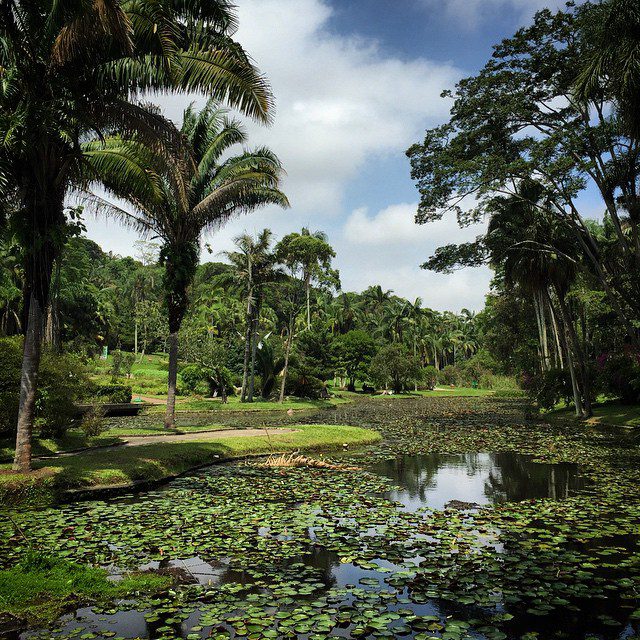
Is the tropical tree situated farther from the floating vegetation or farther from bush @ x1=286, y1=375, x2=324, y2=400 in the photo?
the floating vegetation

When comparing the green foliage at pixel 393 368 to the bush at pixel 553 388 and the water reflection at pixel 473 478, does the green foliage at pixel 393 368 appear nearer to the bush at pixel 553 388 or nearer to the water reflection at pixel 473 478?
the bush at pixel 553 388

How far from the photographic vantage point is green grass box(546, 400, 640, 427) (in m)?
25.8

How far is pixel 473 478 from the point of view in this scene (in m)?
14.2

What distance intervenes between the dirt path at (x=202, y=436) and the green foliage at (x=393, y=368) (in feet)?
136

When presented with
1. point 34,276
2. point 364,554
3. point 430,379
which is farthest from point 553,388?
point 430,379

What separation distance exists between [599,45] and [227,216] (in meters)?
14.9

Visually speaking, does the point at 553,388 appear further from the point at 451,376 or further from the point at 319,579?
the point at 451,376

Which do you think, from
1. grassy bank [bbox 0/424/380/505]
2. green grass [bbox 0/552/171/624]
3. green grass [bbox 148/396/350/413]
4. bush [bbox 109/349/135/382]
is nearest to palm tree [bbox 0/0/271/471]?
grassy bank [bbox 0/424/380/505]

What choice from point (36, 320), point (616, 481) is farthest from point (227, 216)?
point (616, 481)

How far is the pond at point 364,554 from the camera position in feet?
17.9

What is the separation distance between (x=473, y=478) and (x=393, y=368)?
5058 cm

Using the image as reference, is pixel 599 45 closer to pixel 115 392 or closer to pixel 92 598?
pixel 92 598

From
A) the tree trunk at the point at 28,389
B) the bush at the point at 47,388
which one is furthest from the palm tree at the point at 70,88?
the bush at the point at 47,388

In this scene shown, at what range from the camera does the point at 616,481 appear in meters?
12.8
